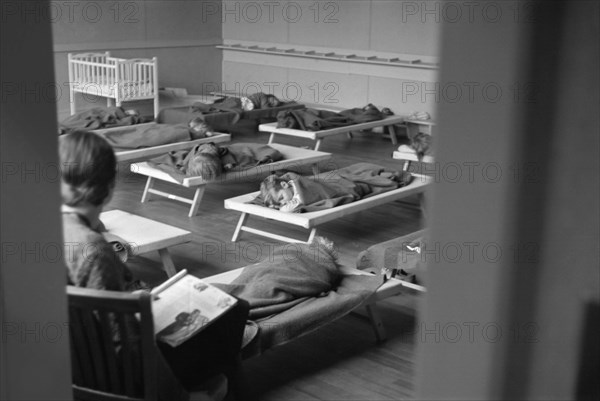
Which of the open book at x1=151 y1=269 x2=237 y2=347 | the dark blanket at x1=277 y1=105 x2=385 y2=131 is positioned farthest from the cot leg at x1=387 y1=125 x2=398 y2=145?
the open book at x1=151 y1=269 x2=237 y2=347

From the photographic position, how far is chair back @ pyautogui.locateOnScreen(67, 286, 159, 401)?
193 cm

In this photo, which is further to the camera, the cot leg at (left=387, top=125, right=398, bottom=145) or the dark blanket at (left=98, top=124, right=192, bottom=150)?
the cot leg at (left=387, top=125, right=398, bottom=145)

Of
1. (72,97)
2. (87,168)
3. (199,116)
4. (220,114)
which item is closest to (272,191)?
(87,168)

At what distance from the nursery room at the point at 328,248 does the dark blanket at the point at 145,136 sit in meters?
0.02

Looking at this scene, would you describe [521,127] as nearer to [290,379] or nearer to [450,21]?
[450,21]

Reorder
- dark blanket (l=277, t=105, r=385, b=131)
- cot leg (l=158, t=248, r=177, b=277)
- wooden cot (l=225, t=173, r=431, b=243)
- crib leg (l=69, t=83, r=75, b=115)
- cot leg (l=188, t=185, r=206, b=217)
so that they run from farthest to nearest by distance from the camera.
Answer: crib leg (l=69, t=83, r=75, b=115) → dark blanket (l=277, t=105, r=385, b=131) → cot leg (l=188, t=185, r=206, b=217) → wooden cot (l=225, t=173, r=431, b=243) → cot leg (l=158, t=248, r=177, b=277)

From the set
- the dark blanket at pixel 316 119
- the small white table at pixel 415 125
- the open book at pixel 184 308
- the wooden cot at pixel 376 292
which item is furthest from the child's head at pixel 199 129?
the open book at pixel 184 308

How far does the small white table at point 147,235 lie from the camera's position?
3678 millimetres

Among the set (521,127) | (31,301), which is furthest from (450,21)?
(31,301)

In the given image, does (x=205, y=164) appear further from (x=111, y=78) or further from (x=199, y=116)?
(x=111, y=78)

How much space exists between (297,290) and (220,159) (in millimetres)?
2109

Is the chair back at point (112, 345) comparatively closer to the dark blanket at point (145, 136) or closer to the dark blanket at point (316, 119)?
the dark blanket at point (145, 136)

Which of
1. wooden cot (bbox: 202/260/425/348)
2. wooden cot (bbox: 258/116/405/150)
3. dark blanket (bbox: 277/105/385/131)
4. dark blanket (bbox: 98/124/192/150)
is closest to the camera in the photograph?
wooden cot (bbox: 202/260/425/348)

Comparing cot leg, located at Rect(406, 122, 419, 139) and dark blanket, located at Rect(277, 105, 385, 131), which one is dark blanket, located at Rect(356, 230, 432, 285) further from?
cot leg, located at Rect(406, 122, 419, 139)
